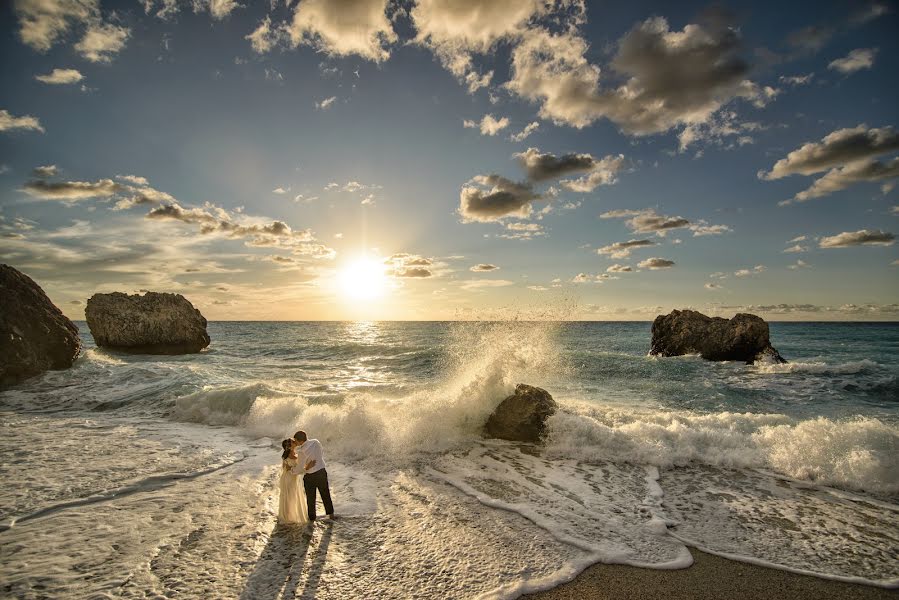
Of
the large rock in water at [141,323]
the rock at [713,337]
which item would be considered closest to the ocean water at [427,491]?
the rock at [713,337]

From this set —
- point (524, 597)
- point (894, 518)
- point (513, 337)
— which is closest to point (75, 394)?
point (513, 337)

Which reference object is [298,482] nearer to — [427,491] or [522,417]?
[427,491]

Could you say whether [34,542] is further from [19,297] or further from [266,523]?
[19,297]

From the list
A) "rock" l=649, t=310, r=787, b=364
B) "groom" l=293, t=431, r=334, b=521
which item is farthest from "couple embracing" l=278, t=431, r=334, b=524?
"rock" l=649, t=310, r=787, b=364

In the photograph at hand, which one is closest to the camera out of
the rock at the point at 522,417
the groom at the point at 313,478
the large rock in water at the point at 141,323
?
the groom at the point at 313,478

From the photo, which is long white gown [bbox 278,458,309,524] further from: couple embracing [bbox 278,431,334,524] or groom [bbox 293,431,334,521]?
groom [bbox 293,431,334,521]

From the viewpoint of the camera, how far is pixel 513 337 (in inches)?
604

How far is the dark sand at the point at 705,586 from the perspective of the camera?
4.72m

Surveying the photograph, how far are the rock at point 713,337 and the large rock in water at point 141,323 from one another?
4350cm

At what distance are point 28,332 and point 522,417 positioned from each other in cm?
2427

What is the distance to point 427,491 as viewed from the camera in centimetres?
786

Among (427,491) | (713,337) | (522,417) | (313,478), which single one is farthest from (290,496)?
(713,337)

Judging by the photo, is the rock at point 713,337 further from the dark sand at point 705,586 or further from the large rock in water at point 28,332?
the large rock in water at point 28,332

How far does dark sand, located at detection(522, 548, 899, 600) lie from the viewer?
472cm
